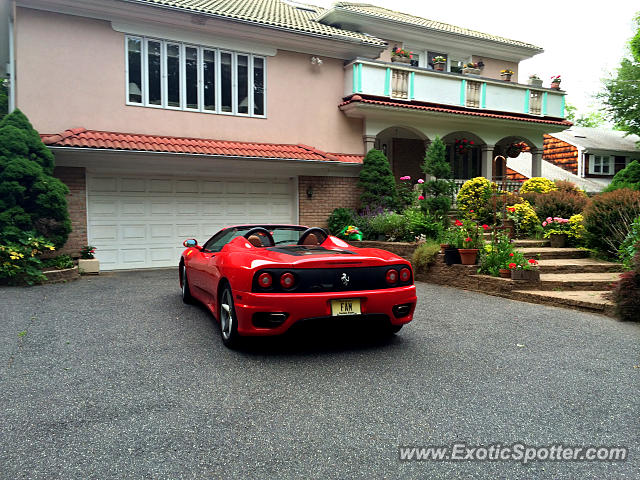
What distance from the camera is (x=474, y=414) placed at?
3219mm

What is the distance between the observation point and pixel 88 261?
34.0 ft

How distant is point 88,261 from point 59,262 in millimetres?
795

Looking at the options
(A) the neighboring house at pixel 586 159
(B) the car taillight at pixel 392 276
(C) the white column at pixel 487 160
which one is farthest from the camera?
(A) the neighboring house at pixel 586 159

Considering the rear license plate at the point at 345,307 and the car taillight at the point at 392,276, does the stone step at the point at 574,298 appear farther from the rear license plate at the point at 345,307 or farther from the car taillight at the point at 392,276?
the rear license plate at the point at 345,307

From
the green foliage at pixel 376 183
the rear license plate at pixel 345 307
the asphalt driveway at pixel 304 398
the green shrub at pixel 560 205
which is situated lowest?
the asphalt driveway at pixel 304 398

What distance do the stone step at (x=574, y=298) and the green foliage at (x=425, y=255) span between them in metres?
1.90

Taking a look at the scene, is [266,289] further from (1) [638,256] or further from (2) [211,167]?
(2) [211,167]

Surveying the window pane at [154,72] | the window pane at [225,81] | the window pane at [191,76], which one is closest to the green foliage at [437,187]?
the window pane at [225,81]

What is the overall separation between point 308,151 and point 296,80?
83.9 inches

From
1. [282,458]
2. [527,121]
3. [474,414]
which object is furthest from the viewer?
[527,121]

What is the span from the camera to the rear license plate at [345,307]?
4328mm

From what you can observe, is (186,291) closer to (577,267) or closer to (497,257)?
(497,257)

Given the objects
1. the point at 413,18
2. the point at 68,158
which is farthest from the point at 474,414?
the point at 413,18

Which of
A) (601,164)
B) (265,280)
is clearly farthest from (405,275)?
(601,164)
